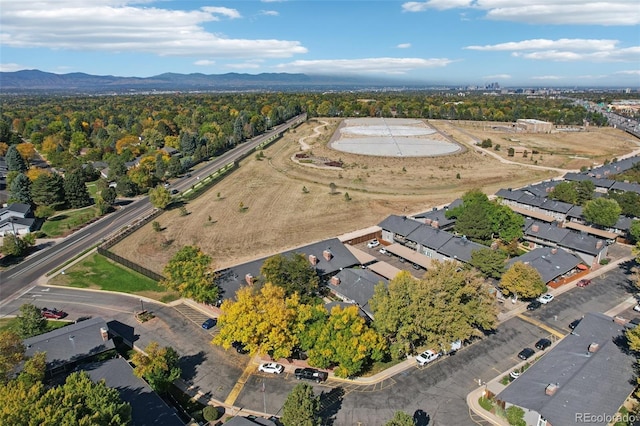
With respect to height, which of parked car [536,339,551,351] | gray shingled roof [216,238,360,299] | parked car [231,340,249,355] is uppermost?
gray shingled roof [216,238,360,299]

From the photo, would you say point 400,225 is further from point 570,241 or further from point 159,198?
point 159,198

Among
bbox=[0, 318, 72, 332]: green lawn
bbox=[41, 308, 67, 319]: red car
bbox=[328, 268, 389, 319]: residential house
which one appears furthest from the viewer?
bbox=[41, 308, 67, 319]: red car

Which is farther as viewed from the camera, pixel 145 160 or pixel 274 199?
pixel 145 160

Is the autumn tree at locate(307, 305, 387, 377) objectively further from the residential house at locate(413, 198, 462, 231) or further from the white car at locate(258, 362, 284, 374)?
the residential house at locate(413, 198, 462, 231)

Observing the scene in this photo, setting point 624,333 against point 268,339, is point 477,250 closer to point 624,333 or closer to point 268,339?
point 624,333

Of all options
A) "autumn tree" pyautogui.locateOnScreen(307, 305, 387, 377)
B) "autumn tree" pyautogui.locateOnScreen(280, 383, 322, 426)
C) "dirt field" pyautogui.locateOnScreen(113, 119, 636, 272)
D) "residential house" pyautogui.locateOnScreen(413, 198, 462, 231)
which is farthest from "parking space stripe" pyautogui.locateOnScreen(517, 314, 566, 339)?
"dirt field" pyautogui.locateOnScreen(113, 119, 636, 272)

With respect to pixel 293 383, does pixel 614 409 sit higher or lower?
higher

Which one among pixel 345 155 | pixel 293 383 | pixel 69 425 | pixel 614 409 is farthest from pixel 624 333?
pixel 345 155
